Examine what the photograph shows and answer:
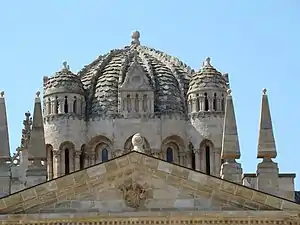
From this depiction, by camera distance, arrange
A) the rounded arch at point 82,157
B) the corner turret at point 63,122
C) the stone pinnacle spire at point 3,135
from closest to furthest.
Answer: the stone pinnacle spire at point 3,135 < the corner turret at point 63,122 < the rounded arch at point 82,157

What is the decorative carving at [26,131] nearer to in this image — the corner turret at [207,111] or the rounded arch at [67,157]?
the rounded arch at [67,157]

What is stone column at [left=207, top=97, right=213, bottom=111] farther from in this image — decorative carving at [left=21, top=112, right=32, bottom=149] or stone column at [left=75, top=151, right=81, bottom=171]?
decorative carving at [left=21, top=112, right=32, bottom=149]

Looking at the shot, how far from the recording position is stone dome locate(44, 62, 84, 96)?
2840 inches

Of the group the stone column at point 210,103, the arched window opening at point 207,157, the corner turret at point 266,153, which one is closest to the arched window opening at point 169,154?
the arched window opening at point 207,157

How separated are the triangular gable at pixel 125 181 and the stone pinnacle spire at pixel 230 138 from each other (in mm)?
8863

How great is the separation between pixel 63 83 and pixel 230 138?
18.3 metres

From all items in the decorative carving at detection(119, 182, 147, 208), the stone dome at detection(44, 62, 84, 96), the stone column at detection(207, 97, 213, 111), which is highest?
the stone dome at detection(44, 62, 84, 96)

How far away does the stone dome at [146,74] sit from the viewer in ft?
240

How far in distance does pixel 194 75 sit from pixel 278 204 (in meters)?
26.9

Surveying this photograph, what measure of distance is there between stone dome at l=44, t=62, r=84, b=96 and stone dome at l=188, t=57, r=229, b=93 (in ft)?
20.6

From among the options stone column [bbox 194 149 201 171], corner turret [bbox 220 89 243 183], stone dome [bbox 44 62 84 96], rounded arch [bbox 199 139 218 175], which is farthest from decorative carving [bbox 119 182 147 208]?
stone dome [bbox 44 62 84 96]

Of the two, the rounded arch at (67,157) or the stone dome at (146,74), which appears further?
the stone dome at (146,74)

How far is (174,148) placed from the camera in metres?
72.8

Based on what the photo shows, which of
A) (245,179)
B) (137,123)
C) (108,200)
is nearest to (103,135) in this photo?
(137,123)
